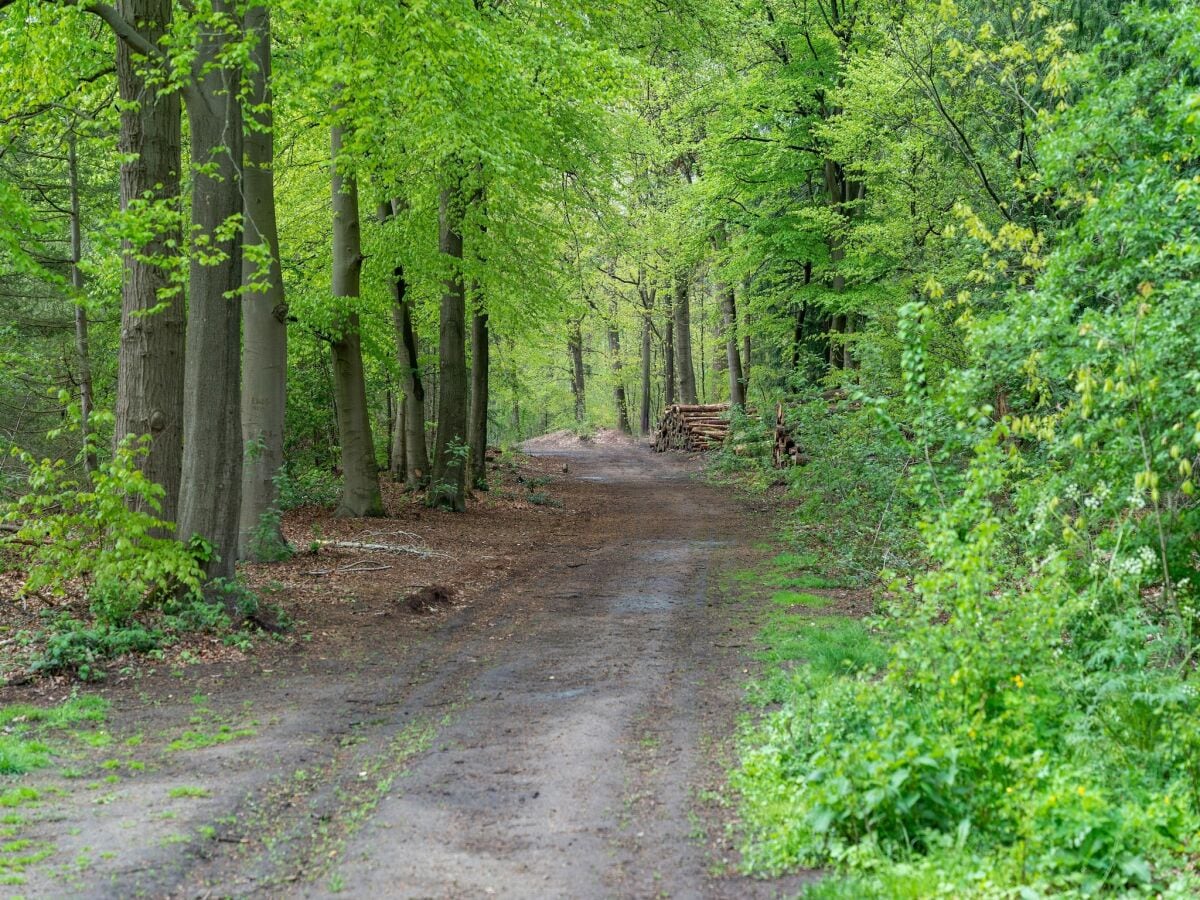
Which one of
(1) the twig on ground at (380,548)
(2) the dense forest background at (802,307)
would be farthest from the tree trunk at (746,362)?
(1) the twig on ground at (380,548)

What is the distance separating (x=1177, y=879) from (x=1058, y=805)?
48cm

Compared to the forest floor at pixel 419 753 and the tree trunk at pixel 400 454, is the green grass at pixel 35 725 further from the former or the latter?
the tree trunk at pixel 400 454

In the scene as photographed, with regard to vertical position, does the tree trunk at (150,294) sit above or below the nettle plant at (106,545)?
above

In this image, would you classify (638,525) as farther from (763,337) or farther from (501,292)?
(763,337)

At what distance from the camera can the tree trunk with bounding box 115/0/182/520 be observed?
909 centimetres

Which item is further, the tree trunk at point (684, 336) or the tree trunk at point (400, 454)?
the tree trunk at point (684, 336)

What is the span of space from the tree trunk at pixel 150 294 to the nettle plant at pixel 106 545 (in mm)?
768

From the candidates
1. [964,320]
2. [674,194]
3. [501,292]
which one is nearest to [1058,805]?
[964,320]

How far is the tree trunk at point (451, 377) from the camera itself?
53.4 feet

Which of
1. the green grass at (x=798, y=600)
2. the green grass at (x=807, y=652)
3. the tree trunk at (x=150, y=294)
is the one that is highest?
the tree trunk at (x=150, y=294)

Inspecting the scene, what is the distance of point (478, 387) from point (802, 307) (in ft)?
29.1

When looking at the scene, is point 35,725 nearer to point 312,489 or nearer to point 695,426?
point 312,489

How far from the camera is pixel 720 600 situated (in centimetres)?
1061

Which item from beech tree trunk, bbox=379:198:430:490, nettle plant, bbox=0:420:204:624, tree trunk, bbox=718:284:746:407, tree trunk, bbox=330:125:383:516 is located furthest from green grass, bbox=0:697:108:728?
tree trunk, bbox=718:284:746:407
